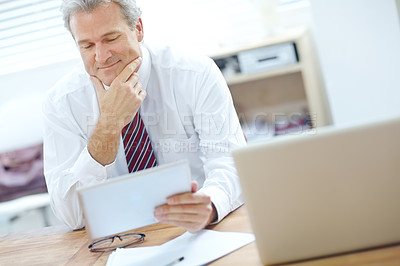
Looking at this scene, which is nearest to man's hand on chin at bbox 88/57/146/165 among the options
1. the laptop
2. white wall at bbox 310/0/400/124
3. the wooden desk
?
the wooden desk

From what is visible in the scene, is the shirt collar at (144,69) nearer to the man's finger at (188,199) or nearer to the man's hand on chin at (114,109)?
the man's hand on chin at (114,109)

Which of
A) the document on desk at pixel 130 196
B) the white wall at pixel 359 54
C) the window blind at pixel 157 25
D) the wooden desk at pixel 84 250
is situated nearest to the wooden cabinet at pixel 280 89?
the white wall at pixel 359 54

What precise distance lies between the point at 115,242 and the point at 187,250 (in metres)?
0.27

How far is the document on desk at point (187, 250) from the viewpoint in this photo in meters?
1.13

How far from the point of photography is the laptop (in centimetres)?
90

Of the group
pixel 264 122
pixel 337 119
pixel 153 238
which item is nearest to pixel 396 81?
pixel 337 119

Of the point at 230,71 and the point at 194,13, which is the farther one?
the point at 194,13

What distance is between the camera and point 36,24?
372 centimetres

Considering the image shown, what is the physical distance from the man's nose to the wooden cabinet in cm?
152

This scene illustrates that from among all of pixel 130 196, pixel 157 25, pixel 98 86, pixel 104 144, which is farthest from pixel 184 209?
pixel 157 25

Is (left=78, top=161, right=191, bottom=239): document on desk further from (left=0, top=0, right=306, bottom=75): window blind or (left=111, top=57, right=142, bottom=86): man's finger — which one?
(left=0, top=0, right=306, bottom=75): window blind

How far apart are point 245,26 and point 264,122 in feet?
2.19

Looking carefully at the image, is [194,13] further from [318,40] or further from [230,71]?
[318,40]

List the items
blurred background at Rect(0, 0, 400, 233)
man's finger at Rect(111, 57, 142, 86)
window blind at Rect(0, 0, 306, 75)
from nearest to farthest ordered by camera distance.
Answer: man's finger at Rect(111, 57, 142, 86)
blurred background at Rect(0, 0, 400, 233)
window blind at Rect(0, 0, 306, 75)
